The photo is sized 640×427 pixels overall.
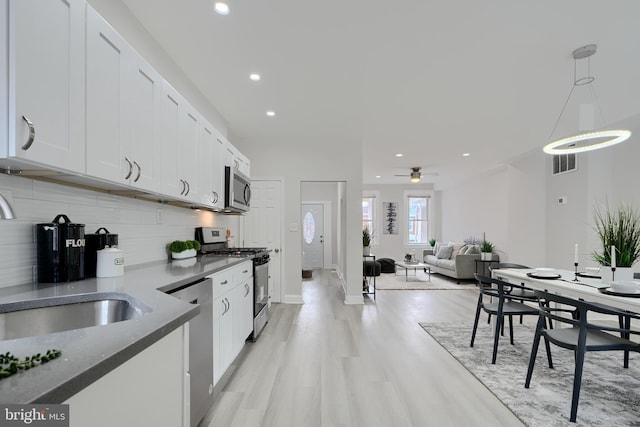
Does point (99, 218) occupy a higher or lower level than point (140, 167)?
lower

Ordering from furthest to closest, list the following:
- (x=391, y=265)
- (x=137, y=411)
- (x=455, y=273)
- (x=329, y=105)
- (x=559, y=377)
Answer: (x=391, y=265) < (x=455, y=273) < (x=329, y=105) < (x=559, y=377) < (x=137, y=411)

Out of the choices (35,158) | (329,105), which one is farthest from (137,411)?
(329,105)

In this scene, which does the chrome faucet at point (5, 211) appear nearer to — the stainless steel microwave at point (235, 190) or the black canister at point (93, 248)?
the black canister at point (93, 248)

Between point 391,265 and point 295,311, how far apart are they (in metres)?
4.68

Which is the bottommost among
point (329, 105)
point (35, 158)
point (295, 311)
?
point (295, 311)

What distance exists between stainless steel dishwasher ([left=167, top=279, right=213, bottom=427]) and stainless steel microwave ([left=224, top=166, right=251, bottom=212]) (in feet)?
5.20

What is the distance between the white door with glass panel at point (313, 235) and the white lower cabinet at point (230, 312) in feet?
20.6

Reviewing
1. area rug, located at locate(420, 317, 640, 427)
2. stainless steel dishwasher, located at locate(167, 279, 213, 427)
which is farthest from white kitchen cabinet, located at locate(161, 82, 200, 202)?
area rug, located at locate(420, 317, 640, 427)

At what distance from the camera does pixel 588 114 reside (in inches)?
113

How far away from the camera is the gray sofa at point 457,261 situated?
6980 millimetres

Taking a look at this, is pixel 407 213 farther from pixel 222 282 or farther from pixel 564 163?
pixel 222 282

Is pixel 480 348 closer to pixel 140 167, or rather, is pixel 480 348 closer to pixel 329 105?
pixel 329 105

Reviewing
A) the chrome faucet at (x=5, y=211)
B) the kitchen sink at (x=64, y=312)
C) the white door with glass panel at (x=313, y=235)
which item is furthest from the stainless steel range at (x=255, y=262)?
the white door with glass panel at (x=313, y=235)

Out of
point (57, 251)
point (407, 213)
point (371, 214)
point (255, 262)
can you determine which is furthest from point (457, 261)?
point (57, 251)
